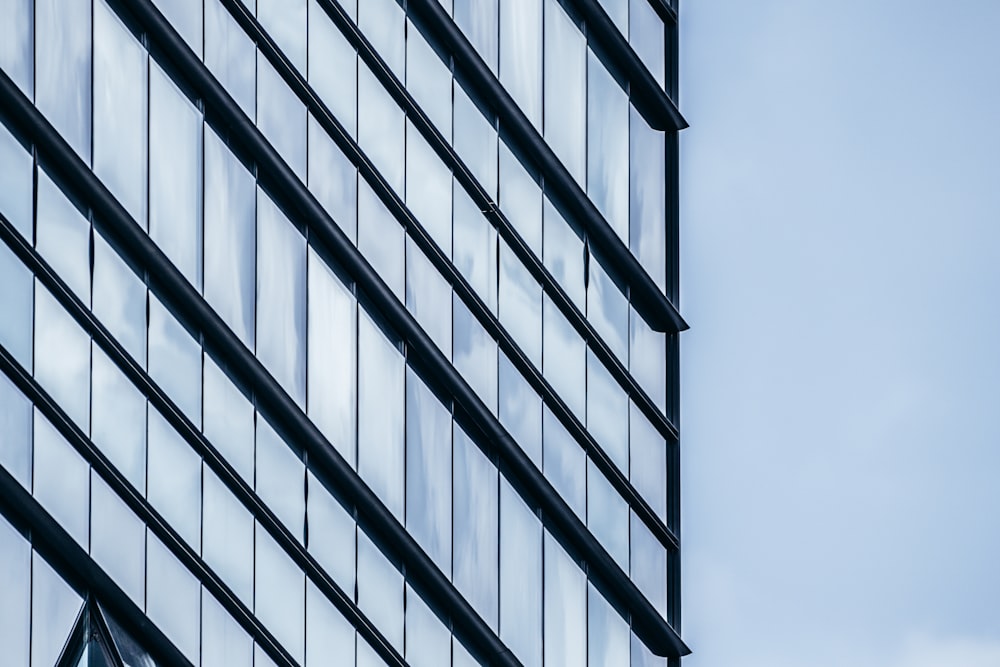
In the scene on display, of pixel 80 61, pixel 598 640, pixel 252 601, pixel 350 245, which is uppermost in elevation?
pixel 80 61

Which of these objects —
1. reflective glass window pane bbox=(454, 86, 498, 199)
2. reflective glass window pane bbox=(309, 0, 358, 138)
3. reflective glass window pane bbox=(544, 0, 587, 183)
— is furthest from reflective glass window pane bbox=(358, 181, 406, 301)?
reflective glass window pane bbox=(544, 0, 587, 183)

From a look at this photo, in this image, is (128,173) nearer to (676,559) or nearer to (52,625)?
(52,625)

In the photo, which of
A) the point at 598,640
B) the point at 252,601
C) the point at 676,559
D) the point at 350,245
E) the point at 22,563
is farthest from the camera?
the point at 676,559

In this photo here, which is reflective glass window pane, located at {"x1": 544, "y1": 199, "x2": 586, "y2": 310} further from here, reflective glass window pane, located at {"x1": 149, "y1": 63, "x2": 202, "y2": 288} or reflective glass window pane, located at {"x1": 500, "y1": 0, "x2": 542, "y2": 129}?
reflective glass window pane, located at {"x1": 149, "y1": 63, "x2": 202, "y2": 288}

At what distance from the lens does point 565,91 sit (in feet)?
122

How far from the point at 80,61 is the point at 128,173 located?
1.91 metres

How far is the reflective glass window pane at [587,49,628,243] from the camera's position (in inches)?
1485

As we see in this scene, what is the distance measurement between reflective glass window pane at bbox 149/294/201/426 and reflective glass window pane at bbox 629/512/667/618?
10.7 metres

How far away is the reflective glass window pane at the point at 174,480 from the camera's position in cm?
3050

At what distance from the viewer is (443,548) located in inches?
1353

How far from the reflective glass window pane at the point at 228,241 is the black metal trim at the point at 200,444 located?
1989 mm

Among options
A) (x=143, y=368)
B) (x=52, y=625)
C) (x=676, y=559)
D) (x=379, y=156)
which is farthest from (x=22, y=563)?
(x=676, y=559)

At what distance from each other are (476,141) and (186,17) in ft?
22.2

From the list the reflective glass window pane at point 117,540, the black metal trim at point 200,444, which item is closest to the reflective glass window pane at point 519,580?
the black metal trim at point 200,444
